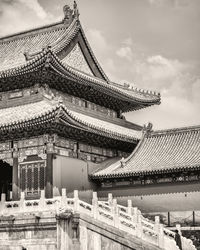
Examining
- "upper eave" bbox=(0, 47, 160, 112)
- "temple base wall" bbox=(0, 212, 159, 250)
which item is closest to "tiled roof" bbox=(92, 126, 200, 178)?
"upper eave" bbox=(0, 47, 160, 112)

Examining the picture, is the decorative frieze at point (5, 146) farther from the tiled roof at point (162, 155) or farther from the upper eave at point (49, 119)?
the tiled roof at point (162, 155)

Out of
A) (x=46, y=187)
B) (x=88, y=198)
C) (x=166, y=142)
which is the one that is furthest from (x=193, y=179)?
(x=46, y=187)

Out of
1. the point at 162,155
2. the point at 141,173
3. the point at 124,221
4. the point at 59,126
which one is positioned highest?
the point at 59,126

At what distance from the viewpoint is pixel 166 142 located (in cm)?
3203

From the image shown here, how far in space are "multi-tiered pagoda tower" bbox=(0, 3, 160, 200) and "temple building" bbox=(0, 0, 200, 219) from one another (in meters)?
0.06

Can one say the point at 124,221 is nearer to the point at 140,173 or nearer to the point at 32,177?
the point at 140,173

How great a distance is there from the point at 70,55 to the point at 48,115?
9.68 metres

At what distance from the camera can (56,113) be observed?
2547 centimetres

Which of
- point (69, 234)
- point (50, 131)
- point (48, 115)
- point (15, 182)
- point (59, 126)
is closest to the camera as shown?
point (69, 234)

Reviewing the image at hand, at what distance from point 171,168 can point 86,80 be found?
26.7 feet

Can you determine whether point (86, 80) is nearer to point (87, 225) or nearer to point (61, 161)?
point (61, 161)

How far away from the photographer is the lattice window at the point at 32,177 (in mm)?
27469

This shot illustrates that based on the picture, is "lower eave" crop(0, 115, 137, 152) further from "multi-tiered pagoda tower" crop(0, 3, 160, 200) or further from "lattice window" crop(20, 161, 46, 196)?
"lattice window" crop(20, 161, 46, 196)

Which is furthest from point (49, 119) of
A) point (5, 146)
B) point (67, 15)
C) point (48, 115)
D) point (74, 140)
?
point (67, 15)
